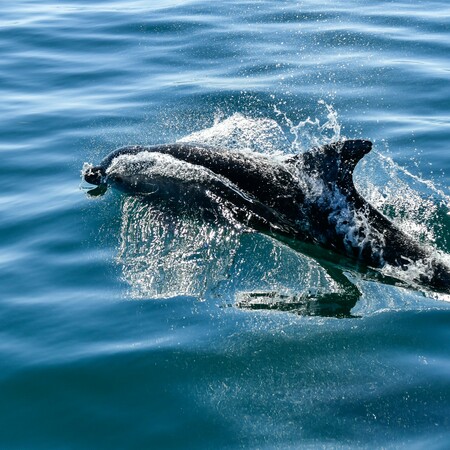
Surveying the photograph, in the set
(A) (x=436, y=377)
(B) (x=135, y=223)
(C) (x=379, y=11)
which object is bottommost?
(A) (x=436, y=377)

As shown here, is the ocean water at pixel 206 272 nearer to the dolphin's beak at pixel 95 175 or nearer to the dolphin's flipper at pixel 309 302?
the dolphin's flipper at pixel 309 302

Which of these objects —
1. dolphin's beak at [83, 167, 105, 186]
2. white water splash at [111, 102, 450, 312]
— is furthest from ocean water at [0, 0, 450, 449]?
dolphin's beak at [83, 167, 105, 186]

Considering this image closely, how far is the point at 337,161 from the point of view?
8867 millimetres

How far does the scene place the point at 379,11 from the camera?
19781 mm

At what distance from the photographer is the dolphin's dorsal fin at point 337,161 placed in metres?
8.77

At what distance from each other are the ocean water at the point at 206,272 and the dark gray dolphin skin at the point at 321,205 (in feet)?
1.00

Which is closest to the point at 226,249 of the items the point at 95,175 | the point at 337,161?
the point at 337,161

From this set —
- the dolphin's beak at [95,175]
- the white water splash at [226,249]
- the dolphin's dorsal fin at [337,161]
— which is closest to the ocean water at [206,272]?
the white water splash at [226,249]

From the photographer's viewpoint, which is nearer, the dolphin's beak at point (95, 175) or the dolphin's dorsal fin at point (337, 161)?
the dolphin's dorsal fin at point (337, 161)

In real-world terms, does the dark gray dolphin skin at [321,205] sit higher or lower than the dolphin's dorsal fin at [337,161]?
lower

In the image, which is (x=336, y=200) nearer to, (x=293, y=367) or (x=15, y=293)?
(x=293, y=367)

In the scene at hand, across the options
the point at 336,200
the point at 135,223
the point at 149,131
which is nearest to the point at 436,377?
the point at 336,200

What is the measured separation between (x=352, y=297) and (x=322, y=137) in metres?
4.87

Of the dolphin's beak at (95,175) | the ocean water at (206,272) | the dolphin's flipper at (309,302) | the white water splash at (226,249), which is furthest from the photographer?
the dolphin's beak at (95,175)
